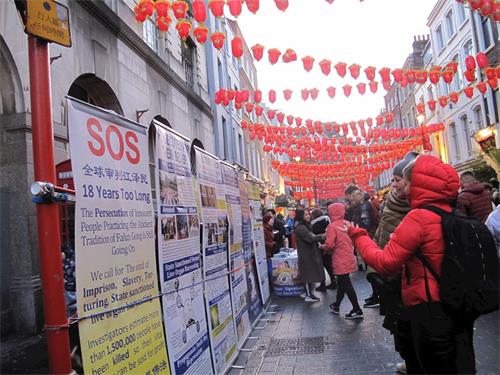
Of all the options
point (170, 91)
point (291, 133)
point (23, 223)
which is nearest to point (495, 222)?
point (23, 223)

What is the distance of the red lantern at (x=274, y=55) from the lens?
10.6 metres

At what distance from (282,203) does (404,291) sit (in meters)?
20.7

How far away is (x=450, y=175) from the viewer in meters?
2.70

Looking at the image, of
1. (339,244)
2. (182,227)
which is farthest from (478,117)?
(182,227)

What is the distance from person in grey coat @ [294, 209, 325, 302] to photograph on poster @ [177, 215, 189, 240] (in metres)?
4.79

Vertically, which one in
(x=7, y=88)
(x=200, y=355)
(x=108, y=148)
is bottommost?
(x=200, y=355)

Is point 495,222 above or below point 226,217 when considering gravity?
below

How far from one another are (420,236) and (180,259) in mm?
1924

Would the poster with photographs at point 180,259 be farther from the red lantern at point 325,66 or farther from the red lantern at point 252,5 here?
the red lantern at point 325,66

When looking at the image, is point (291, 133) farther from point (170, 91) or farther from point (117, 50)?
point (117, 50)

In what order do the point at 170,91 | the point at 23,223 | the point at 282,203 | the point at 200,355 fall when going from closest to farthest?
the point at 200,355 < the point at 23,223 < the point at 170,91 < the point at 282,203

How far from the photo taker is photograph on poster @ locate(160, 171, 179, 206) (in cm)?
341

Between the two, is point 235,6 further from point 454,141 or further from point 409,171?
point 454,141

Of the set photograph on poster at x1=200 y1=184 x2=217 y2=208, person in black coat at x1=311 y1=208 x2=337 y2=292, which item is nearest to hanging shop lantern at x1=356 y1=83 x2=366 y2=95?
person in black coat at x1=311 y1=208 x2=337 y2=292
